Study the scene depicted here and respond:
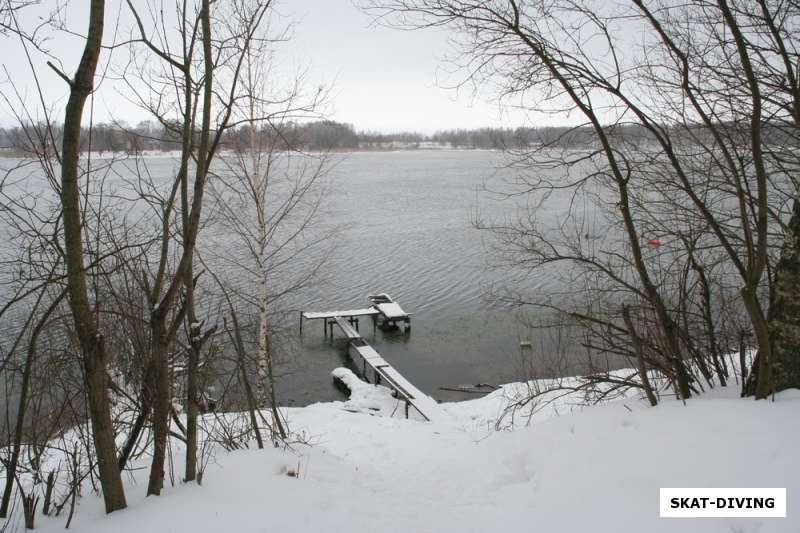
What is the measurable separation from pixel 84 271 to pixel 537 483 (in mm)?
2921

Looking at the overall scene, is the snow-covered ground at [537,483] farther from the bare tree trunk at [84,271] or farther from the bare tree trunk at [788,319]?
the bare tree trunk at [84,271]

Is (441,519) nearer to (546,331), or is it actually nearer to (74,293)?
(74,293)

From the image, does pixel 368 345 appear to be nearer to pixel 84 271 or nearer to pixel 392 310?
pixel 392 310

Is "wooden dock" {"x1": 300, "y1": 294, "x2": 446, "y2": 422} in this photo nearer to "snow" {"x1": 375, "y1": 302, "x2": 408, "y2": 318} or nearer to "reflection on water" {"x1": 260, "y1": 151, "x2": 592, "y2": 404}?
"snow" {"x1": 375, "y1": 302, "x2": 408, "y2": 318}

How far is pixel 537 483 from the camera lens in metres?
3.62

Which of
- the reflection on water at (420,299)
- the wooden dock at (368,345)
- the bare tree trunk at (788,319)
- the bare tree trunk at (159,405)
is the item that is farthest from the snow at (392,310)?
the bare tree trunk at (159,405)

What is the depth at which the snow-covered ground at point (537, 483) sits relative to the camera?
284cm

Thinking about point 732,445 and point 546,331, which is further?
point 546,331

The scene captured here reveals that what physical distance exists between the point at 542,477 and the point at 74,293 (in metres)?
2.95

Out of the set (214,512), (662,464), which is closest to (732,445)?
(662,464)

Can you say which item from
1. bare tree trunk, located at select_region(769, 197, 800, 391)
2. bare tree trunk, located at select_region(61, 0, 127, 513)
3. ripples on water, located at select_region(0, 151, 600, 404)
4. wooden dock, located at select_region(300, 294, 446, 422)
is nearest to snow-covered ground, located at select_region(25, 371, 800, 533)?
bare tree trunk, located at select_region(769, 197, 800, 391)

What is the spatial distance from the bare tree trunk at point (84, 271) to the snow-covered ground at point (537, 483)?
32cm

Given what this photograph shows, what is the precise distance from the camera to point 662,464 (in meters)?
3.20

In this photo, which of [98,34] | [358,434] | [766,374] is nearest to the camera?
[98,34]
